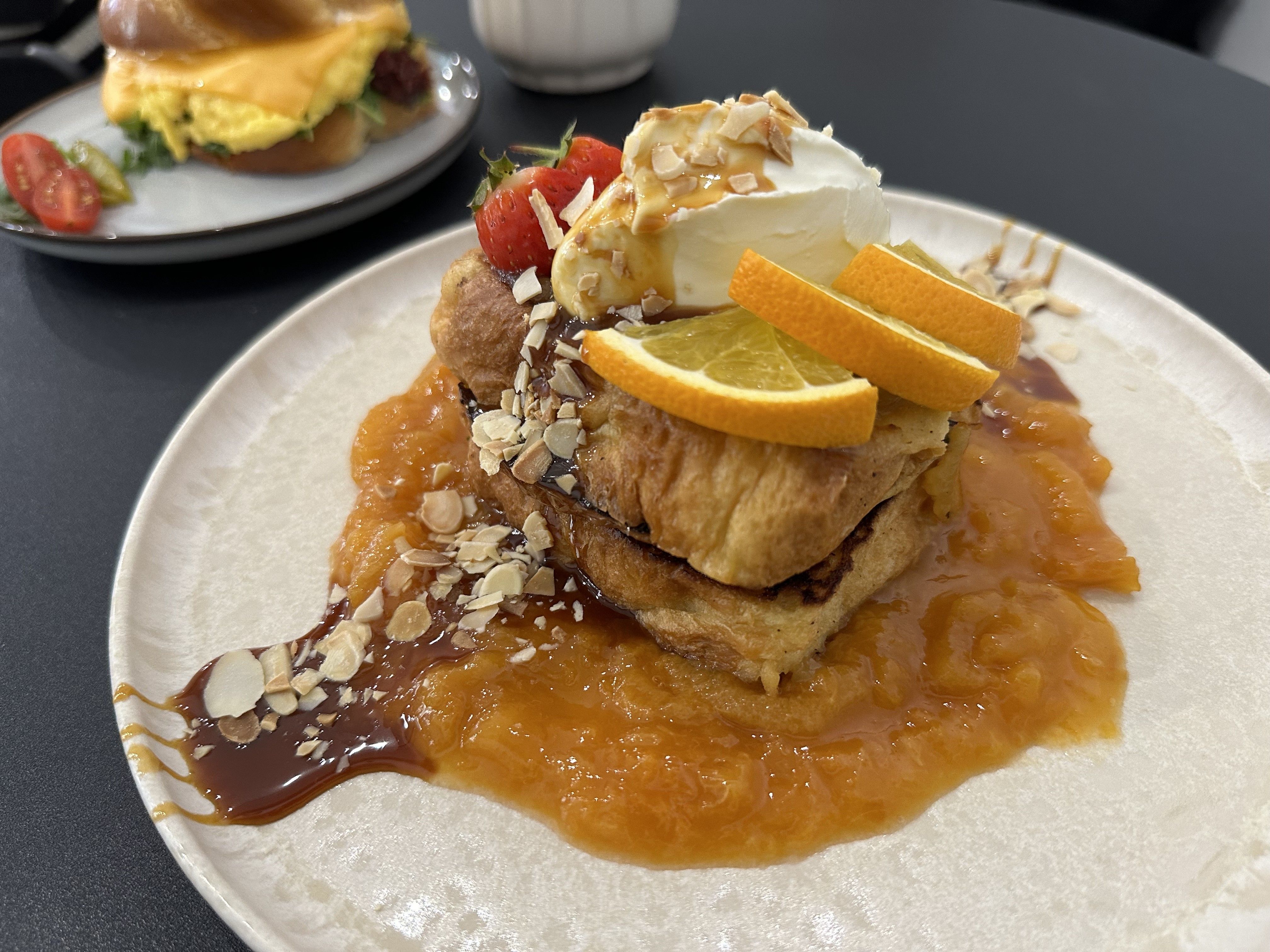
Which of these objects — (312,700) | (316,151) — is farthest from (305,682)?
(316,151)

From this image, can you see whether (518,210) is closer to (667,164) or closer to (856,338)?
(667,164)

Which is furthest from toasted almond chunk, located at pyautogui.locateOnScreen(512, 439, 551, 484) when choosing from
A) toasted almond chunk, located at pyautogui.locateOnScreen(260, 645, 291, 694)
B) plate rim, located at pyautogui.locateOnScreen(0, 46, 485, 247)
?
plate rim, located at pyautogui.locateOnScreen(0, 46, 485, 247)

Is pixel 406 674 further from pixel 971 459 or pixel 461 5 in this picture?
pixel 461 5

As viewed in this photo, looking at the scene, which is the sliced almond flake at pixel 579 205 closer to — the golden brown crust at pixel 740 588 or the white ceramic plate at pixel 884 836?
the golden brown crust at pixel 740 588

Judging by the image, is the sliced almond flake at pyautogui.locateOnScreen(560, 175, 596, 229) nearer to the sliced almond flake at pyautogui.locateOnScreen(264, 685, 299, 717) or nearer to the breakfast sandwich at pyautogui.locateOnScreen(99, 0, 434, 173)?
the sliced almond flake at pyautogui.locateOnScreen(264, 685, 299, 717)

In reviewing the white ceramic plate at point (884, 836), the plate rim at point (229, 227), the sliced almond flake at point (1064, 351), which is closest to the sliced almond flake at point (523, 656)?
the white ceramic plate at point (884, 836)

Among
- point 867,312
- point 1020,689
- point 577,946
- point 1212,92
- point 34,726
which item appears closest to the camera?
point 577,946

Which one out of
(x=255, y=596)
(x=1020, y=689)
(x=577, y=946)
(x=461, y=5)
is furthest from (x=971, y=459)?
(x=461, y=5)
